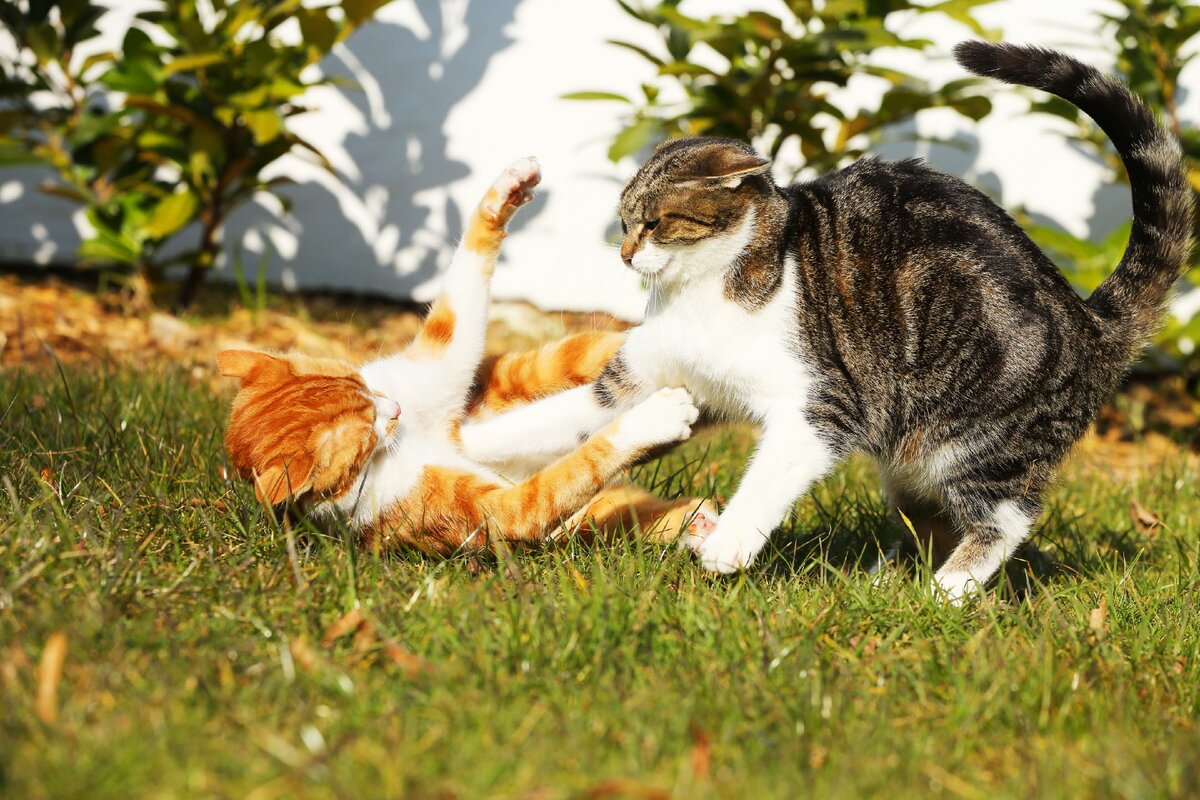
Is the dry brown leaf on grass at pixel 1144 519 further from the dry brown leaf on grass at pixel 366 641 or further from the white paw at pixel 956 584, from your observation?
the dry brown leaf on grass at pixel 366 641

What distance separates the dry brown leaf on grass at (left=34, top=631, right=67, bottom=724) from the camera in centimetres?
152

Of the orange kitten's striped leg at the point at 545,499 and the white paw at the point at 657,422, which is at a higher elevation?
the white paw at the point at 657,422

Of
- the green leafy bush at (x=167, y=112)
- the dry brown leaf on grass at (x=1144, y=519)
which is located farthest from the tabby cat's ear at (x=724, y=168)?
the green leafy bush at (x=167, y=112)

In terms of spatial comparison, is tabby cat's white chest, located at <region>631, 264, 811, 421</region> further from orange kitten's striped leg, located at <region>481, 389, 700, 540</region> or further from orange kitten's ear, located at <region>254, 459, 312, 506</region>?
orange kitten's ear, located at <region>254, 459, 312, 506</region>

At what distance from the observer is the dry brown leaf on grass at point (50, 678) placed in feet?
4.99

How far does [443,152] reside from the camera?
5.45 m

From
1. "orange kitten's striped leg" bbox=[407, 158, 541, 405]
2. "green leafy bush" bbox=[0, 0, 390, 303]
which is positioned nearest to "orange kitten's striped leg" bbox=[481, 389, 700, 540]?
"orange kitten's striped leg" bbox=[407, 158, 541, 405]

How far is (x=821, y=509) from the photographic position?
118 inches

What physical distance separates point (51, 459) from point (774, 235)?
1.84 metres

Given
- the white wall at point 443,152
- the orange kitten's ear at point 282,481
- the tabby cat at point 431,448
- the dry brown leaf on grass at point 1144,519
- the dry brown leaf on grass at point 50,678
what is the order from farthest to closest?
1. the white wall at point 443,152
2. the dry brown leaf on grass at point 1144,519
3. the tabby cat at point 431,448
4. the orange kitten's ear at point 282,481
5. the dry brown leaf on grass at point 50,678

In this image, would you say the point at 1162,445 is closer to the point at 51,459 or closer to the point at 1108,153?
the point at 1108,153

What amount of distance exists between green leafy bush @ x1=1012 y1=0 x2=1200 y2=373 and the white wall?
2.81 ft

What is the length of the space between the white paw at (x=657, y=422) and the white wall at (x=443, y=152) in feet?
9.25

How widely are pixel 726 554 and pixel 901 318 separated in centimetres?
73
